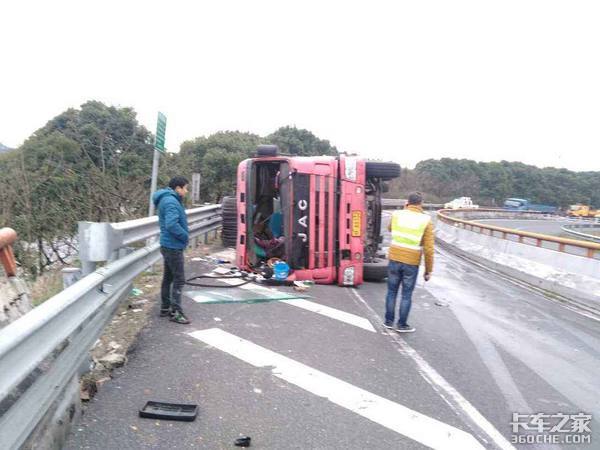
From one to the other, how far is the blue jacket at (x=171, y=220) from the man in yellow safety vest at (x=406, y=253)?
2.62 m

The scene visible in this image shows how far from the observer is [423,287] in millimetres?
8727

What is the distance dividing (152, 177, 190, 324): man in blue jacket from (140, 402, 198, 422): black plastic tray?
1.82 m

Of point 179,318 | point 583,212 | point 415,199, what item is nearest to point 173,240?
point 179,318

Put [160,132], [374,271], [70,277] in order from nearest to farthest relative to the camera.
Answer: [70,277] < [160,132] < [374,271]

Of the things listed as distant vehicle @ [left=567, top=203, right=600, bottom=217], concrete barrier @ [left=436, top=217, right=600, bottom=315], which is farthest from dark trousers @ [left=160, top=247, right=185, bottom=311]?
distant vehicle @ [left=567, top=203, right=600, bottom=217]

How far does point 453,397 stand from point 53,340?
3064 millimetres

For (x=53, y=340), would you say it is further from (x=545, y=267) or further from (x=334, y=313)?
(x=545, y=267)

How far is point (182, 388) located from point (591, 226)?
49.5 metres

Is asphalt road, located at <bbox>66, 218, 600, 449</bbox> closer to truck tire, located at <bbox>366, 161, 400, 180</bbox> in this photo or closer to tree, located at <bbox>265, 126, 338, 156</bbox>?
truck tire, located at <bbox>366, 161, 400, 180</bbox>

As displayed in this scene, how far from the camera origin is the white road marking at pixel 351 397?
3221 mm

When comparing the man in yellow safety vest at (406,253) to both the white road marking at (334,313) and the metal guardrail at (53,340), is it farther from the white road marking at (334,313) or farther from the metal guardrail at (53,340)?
the metal guardrail at (53,340)

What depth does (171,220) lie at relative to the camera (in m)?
5.05

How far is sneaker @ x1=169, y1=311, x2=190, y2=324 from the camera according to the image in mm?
5103

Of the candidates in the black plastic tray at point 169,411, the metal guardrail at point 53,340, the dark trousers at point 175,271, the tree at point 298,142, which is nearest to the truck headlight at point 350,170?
the dark trousers at point 175,271
